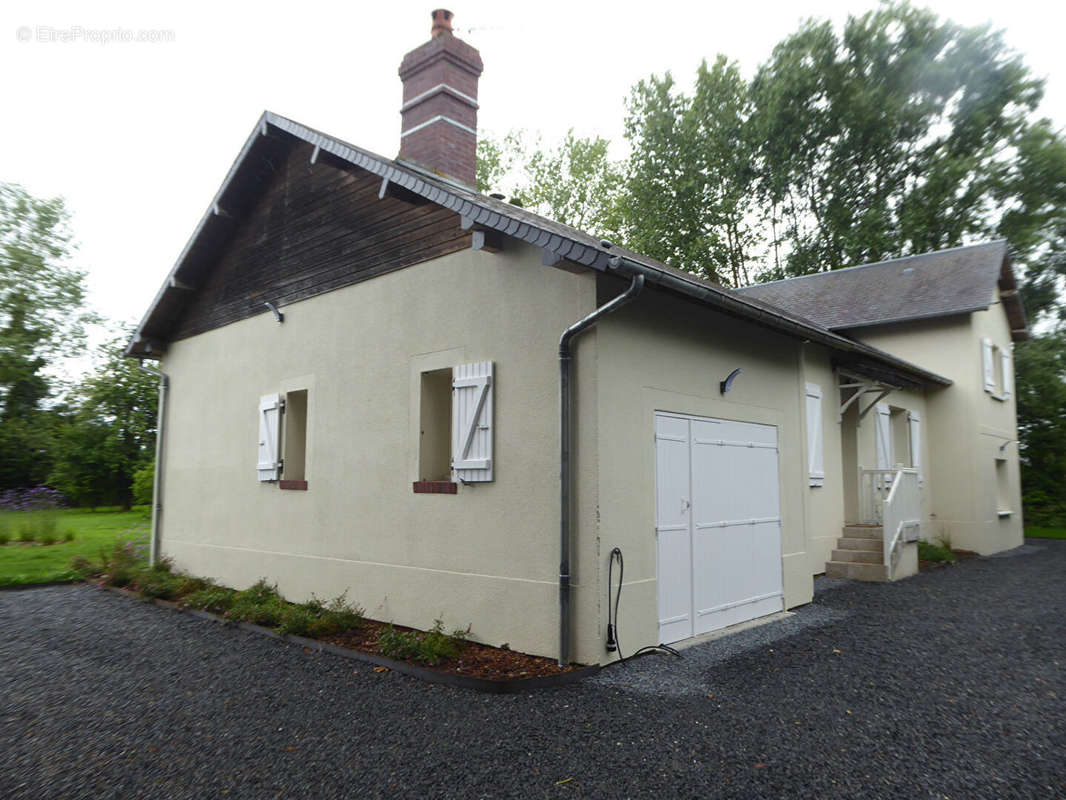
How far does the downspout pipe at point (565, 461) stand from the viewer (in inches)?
207

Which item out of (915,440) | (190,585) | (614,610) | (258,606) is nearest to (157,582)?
(190,585)

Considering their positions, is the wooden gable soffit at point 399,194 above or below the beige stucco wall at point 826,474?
above

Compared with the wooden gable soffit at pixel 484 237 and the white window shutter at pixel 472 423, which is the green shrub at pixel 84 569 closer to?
the white window shutter at pixel 472 423

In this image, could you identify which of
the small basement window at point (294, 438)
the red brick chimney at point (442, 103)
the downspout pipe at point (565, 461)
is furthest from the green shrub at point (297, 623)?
the red brick chimney at point (442, 103)

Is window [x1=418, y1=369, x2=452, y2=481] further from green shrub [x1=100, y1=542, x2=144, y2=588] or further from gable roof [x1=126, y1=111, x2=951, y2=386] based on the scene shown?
green shrub [x1=100, y1=542, x2=144, y2=588]

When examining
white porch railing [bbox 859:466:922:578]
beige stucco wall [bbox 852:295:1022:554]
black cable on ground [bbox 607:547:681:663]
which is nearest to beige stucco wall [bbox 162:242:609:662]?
black cable on ground [bbox 607:547:681:663]

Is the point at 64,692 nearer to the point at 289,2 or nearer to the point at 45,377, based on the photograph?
the point at 289,2

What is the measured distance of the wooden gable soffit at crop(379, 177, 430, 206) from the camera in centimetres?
690

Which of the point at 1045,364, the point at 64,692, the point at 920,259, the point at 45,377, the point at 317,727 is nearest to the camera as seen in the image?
the point at 317,727

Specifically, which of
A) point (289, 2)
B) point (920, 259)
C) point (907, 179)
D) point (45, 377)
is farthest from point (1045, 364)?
point (45, 377)

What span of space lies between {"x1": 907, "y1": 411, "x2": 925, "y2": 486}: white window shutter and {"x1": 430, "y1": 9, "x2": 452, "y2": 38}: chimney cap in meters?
10.5

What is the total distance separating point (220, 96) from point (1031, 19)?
24.4 m

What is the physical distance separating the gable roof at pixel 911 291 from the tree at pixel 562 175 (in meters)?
13.4

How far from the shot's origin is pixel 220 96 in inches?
330
